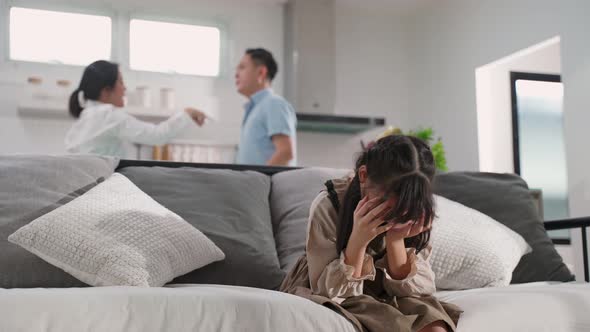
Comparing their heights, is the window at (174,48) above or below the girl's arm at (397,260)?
above

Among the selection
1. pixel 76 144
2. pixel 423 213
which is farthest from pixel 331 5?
pixel 423 213

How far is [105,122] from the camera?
3.19 m

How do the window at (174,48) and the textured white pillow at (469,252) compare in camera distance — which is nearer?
the textured white pillow at (469,252)

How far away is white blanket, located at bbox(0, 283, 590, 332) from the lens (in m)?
1.40

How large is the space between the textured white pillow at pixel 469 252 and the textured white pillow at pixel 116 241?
27.5 inches

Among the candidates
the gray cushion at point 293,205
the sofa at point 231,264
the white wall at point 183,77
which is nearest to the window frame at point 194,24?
the white wall at point 183,77

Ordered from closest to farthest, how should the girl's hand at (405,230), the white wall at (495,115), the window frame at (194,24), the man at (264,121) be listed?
the girl's hand at (405,230), the man at (264,121), the white wall at (495,115), the window frame at (194,24)

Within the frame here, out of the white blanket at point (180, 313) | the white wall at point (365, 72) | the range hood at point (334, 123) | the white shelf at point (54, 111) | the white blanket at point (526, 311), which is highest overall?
the white wall at point (365, 72)

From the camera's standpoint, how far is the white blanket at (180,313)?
140 cm

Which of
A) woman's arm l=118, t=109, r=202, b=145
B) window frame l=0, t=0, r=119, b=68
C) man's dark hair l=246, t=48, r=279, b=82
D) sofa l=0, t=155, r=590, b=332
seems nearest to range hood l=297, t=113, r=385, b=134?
window frame l=0, t=0, r=119, b=68

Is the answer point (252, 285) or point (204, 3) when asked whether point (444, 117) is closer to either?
point (204, 3)

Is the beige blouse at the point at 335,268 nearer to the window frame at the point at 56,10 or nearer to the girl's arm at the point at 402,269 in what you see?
the girl's arm at the point at 402,269

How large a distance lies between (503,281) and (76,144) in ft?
6.62

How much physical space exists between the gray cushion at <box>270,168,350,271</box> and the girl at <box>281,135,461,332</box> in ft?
1.51
